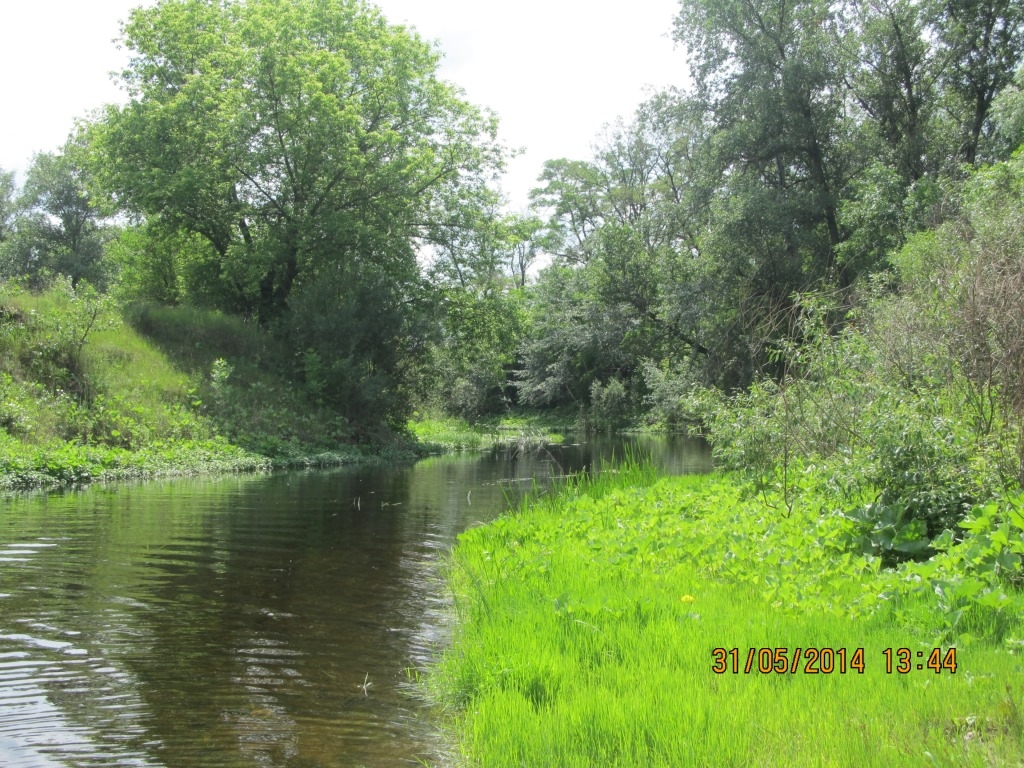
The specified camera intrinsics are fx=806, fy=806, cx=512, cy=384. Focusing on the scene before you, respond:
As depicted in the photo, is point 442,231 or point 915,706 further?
point 442,231

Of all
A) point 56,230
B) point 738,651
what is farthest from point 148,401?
point 56,230

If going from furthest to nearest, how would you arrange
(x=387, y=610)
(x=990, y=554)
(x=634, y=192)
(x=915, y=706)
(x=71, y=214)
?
1. (x=71, y=214)
2. (x=634, y=192)
3. (x=387, y=610)
4. (x=990, y=554)
5. (x=915, y=706)

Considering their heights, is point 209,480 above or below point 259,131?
below

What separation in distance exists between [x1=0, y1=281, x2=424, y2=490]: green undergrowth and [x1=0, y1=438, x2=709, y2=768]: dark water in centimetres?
596

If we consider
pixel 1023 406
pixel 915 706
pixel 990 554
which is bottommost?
pixel 915 706

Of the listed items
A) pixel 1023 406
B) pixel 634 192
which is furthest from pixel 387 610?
pixel 634 192

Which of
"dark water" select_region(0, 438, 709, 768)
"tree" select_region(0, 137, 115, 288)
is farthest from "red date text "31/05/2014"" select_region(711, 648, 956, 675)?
"tree" select_region(0, 137, 115, 288)

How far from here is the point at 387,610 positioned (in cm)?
823

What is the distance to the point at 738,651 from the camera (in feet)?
17.3

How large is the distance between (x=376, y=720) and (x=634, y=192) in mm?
56346

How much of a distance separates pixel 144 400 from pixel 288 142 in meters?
13.0

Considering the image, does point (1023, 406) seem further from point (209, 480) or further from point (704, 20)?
point (704, 20)

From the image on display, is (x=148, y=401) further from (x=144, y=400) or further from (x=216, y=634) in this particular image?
(x=216, y=634)

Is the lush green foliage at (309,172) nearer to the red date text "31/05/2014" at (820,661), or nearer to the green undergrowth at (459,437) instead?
the green undergrowth at (459,437)
